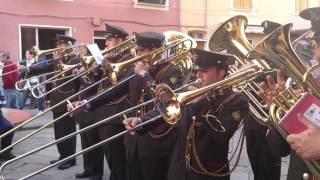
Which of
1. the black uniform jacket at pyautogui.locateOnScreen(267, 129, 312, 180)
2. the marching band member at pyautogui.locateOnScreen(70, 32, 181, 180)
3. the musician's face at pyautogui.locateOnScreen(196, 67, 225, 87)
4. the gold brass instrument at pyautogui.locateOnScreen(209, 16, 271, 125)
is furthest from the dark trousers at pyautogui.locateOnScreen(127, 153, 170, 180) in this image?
the black uniform jacket at pyautogui.locateOnScreen(267, 129, 312, 180)

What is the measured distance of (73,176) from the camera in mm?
6078

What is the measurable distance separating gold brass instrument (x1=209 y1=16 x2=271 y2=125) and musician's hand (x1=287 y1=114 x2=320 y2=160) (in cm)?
159

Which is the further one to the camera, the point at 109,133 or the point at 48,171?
the point at 48,171

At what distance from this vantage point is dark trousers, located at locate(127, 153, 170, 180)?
429 centimetres

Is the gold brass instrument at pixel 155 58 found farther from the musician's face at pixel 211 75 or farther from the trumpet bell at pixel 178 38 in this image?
the musician's face at pixel 211 75

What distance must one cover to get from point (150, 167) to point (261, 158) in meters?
1.40

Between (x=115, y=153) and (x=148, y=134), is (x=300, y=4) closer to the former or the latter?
(x=115, y=153)

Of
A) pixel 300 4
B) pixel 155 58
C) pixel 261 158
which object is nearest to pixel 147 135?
pixel 155 58

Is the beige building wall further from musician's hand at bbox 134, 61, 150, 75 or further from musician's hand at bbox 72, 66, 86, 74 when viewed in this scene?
musician's hand at bbox 134, 61, 150, 75

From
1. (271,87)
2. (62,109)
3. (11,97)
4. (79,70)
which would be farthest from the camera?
(11,97)

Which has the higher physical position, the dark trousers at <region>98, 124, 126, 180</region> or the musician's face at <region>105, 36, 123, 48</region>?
the musician's face at <region>105, 36, 123, 48</region>

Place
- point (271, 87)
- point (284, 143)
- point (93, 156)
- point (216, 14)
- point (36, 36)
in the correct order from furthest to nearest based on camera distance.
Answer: point (216, 14), point (36, 36), point (93, 156), point (284, 143), point (271, 87)

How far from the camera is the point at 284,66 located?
2334 mm

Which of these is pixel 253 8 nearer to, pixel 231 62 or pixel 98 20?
pixel 98 20
